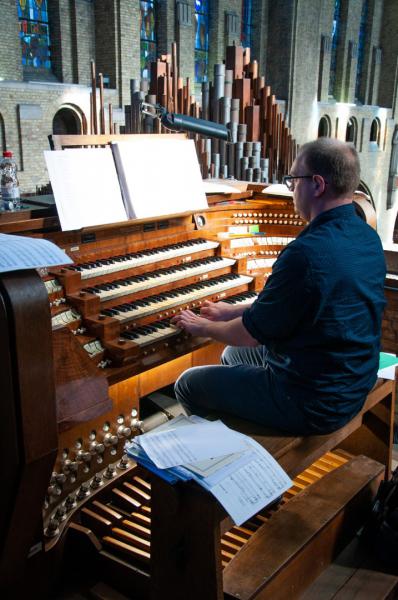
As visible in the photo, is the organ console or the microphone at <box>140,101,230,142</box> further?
the microphone at <box>140,101,230,142</box>

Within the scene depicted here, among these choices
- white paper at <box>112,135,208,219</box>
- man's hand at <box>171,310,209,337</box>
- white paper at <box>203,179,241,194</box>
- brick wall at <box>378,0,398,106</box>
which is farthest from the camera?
brick wall at <box>378,0,398,106</box>

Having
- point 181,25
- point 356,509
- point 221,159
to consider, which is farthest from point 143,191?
point 181,25

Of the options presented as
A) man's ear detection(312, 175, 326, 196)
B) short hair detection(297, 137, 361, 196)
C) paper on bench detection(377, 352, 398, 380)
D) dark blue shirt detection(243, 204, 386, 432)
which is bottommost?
paper on bench detection(377, 352, 398, 380)

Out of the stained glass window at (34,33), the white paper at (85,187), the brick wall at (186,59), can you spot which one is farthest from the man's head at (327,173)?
the stained glass window at (34,33)

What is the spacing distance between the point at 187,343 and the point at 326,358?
100 cm

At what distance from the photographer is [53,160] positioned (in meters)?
2.54

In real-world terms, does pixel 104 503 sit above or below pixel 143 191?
below

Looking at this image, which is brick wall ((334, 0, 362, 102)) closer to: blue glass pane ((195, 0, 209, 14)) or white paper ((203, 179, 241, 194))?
blue glass pane ((195, 0, 209, 14))

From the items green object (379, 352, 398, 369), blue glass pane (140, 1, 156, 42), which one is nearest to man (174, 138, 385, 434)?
green object (379, 352, 398, 369)

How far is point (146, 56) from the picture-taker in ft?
44.3

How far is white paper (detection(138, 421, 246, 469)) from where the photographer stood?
164 centimetres

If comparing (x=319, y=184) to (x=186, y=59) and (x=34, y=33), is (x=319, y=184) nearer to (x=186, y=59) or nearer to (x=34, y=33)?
(x=34, y=33)

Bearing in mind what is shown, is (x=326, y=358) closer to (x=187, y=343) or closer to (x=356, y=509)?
(x=356, y=509)

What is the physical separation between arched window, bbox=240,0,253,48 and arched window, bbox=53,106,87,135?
6955mm
